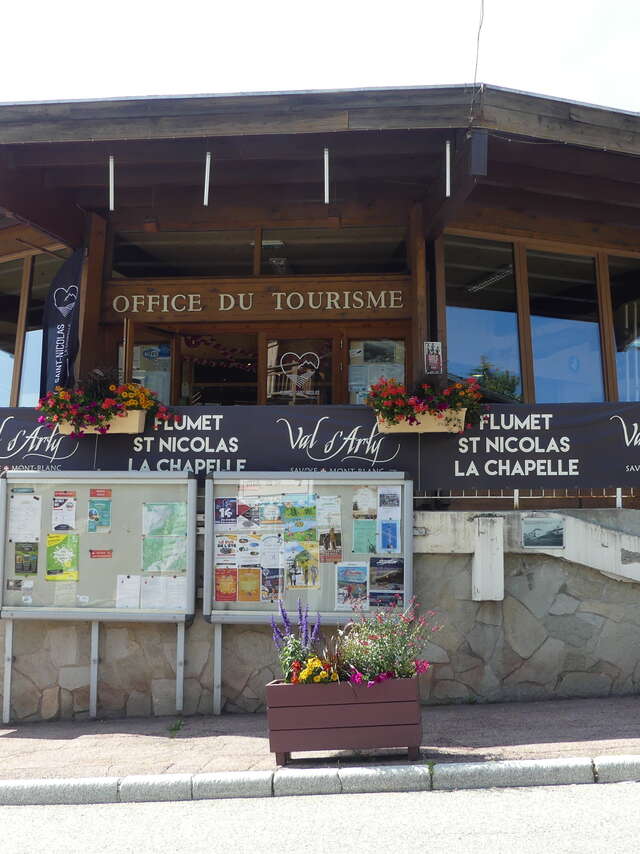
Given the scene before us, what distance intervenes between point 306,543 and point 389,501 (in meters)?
0.87

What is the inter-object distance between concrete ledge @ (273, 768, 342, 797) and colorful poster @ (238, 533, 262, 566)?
2475 millimetres

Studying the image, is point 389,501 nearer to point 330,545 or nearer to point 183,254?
point 330,545

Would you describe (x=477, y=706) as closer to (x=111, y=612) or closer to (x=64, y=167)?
(x=111, y=612)

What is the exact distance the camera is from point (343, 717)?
6.21 m

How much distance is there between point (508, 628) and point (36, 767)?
435 cm

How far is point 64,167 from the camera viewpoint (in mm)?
9883

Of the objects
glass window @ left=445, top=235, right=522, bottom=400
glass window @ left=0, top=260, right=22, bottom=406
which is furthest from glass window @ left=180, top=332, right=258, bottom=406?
glass window @ left=445, top=235, right=522, bottom=400

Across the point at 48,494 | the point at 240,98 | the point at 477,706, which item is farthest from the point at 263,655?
the point at 240,98

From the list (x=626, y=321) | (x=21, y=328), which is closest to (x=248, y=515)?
(x=21, y=328)

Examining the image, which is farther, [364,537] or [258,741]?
[364,537]

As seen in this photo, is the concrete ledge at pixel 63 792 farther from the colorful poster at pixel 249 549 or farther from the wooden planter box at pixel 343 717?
the colorful poster at pixel 249 549

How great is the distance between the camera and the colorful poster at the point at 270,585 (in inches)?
317

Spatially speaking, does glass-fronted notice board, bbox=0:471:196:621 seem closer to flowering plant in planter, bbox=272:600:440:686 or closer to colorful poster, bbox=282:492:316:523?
colorful poster, bbox=282:492:316:523

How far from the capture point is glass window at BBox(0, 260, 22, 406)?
1221cm
